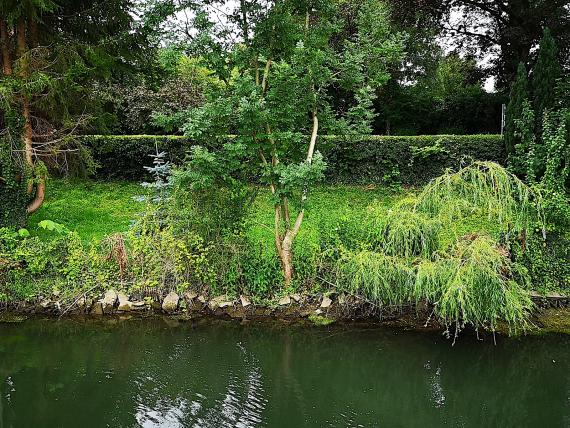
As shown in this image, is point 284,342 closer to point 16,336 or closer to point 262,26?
point 16,336

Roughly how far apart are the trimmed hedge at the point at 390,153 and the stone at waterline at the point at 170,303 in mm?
6254

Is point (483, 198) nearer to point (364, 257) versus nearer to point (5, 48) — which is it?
point (364, 257)

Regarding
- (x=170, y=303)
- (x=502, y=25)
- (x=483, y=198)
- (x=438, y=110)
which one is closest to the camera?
(x=483, y=198)

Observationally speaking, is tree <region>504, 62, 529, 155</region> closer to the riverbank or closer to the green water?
the riverbank

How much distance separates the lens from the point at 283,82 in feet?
22.8

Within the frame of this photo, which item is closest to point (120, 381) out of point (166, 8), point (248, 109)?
point (248, 109)

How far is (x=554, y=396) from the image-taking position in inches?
203

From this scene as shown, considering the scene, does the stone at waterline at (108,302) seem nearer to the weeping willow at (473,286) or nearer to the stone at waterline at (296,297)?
the stone at waterline at (296,297)

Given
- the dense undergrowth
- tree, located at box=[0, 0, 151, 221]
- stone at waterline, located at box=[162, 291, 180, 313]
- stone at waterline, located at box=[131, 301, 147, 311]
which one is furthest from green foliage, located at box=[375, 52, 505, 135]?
stone at waterline, located at box=[131, 301, 147, 311]

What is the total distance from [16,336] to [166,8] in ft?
15.3

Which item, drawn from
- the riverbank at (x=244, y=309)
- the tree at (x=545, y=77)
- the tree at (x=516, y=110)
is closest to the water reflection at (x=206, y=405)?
the riverbank at (x=244, y=309)

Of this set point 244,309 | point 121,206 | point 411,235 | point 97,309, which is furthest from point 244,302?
point 121,206

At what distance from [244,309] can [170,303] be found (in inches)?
39.7

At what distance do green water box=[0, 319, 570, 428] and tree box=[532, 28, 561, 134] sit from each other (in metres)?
7.14
